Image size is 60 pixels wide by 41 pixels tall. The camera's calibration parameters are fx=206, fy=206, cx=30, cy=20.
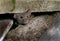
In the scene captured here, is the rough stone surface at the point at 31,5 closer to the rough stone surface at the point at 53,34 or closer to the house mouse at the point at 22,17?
the house mouse at the point at 22,17

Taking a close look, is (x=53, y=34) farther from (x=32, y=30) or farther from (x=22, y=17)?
(x=22, y=17)

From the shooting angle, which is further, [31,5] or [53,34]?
[31,5]

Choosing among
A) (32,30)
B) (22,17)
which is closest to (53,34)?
(32,30)

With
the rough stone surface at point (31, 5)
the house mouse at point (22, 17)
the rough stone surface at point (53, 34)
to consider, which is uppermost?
the rough stone surface at point (31, 5)

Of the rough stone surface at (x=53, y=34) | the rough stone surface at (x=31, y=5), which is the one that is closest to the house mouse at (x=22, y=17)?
the rough stone surface at (x=31, y=5)

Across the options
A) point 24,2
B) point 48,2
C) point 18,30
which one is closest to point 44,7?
point 48,2

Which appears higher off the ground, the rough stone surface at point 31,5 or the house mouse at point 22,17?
the rough stone surface at point 31,5

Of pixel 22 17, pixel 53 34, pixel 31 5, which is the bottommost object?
pixel 53 34

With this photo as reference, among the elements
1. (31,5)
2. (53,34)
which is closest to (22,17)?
(31,5)

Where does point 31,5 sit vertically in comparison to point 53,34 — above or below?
above

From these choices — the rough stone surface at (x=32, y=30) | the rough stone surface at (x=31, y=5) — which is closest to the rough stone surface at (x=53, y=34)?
the rough stone surface at (x=32, y=30)

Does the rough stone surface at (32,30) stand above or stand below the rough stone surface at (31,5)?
below

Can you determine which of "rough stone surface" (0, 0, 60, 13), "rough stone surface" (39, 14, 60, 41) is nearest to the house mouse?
"rough stone surface" (0, 0, 60, 13)

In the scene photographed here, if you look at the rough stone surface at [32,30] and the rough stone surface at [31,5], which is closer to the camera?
the rough stone surface at [32,30]
